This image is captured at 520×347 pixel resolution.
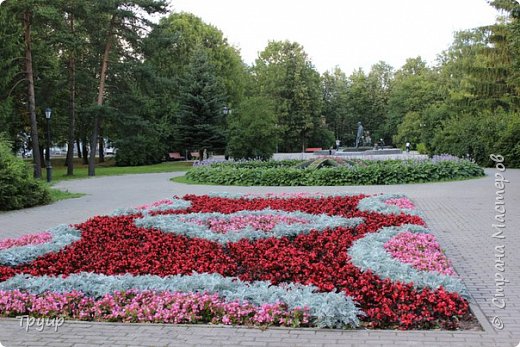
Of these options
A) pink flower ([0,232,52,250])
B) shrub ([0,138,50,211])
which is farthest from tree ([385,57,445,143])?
pink flower ([0,232,52,250])

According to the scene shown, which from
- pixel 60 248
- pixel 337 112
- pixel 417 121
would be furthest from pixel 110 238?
pixel 337 112

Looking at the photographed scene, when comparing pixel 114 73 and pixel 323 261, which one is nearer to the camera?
pixel 323 261

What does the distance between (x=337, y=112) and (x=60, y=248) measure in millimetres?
61311

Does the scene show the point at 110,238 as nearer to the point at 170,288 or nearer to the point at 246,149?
the point at 170,288

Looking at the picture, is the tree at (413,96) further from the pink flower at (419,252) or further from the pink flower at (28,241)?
the pink flower at (28,241)

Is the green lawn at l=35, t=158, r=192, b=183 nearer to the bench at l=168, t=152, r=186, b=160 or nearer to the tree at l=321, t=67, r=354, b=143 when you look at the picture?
the bench at l=168, t=152, r=186, b=160

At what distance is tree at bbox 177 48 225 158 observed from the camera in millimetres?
34969

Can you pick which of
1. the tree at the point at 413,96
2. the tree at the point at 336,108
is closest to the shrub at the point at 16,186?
the tree at the point at 413,96

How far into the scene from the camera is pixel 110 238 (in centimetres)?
734

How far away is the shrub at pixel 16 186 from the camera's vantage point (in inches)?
505

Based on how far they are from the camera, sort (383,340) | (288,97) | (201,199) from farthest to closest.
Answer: (288,97) → (201,199) → (383,340)

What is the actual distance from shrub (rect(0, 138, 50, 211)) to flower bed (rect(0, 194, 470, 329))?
5.57 m

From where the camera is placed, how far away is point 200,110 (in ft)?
116

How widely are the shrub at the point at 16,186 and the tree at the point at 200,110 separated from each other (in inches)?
833
